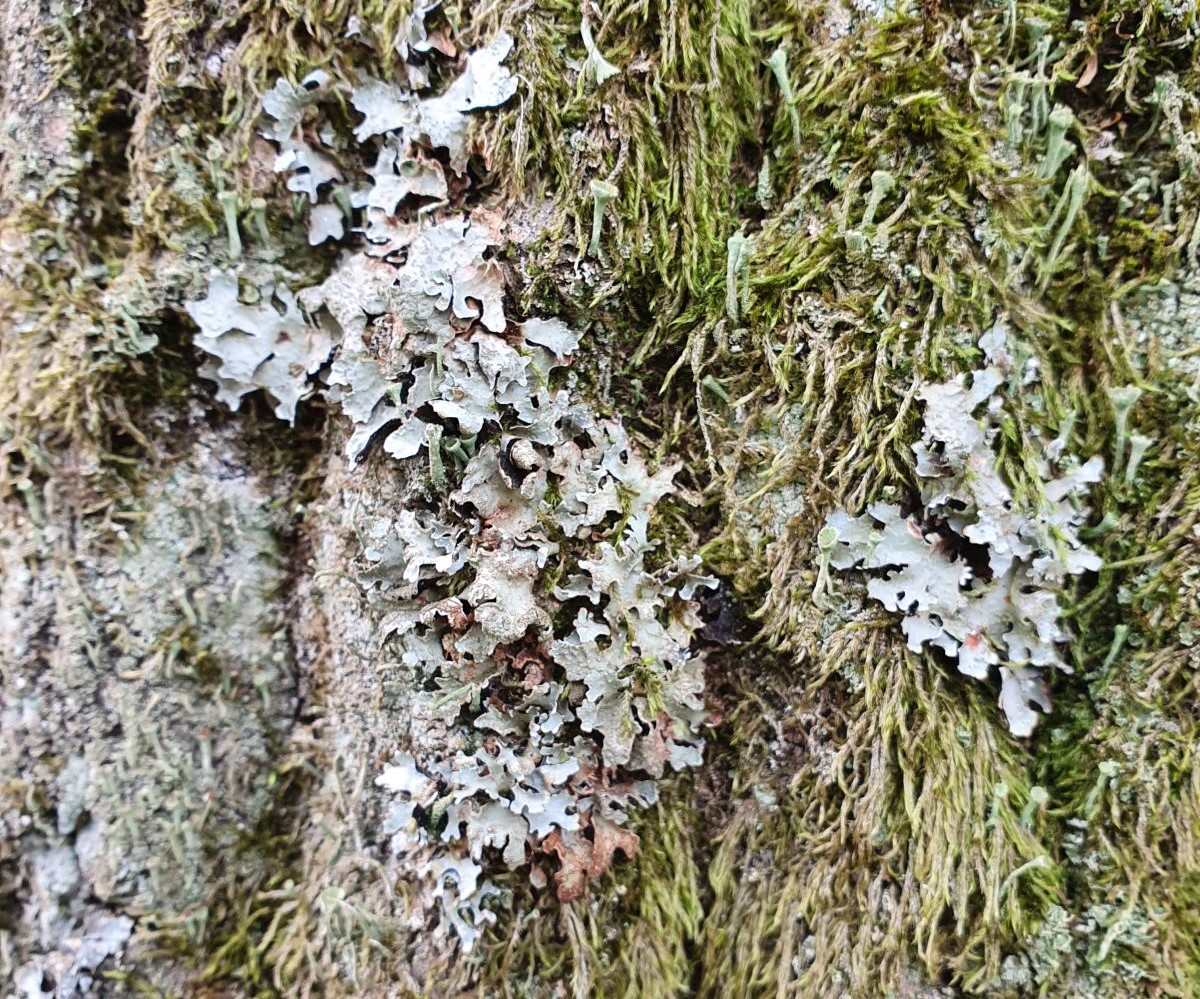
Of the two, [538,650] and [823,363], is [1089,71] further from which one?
[538,650]

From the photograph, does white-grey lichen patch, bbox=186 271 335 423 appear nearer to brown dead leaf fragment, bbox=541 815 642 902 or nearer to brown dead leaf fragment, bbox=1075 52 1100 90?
brown dead leaf fragment, bbox=541 815 642 902

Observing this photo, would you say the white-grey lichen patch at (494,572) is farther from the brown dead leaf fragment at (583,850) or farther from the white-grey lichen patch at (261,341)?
the white-grey lichen patch at (261,341)

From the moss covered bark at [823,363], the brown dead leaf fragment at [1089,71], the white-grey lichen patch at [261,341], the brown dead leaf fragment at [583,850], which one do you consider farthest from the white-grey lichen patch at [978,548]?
the white-grey lichen patch at [261,341]

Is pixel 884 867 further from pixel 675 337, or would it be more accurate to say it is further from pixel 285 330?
pixel 285 330

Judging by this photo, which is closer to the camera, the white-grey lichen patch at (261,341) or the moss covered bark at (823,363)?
the moss covered bark at (823,363)

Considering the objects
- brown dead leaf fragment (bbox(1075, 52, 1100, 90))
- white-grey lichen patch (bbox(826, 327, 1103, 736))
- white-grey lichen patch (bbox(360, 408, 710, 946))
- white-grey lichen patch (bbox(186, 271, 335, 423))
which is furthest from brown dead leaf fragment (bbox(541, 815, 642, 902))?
brown dead leaf fragment (bbox(1075, 52, 1100, 90))

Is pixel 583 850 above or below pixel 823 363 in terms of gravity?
below

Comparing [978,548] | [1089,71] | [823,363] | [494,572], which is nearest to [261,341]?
[494,572]

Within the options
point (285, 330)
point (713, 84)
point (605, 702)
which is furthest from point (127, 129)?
point (605, 702)
